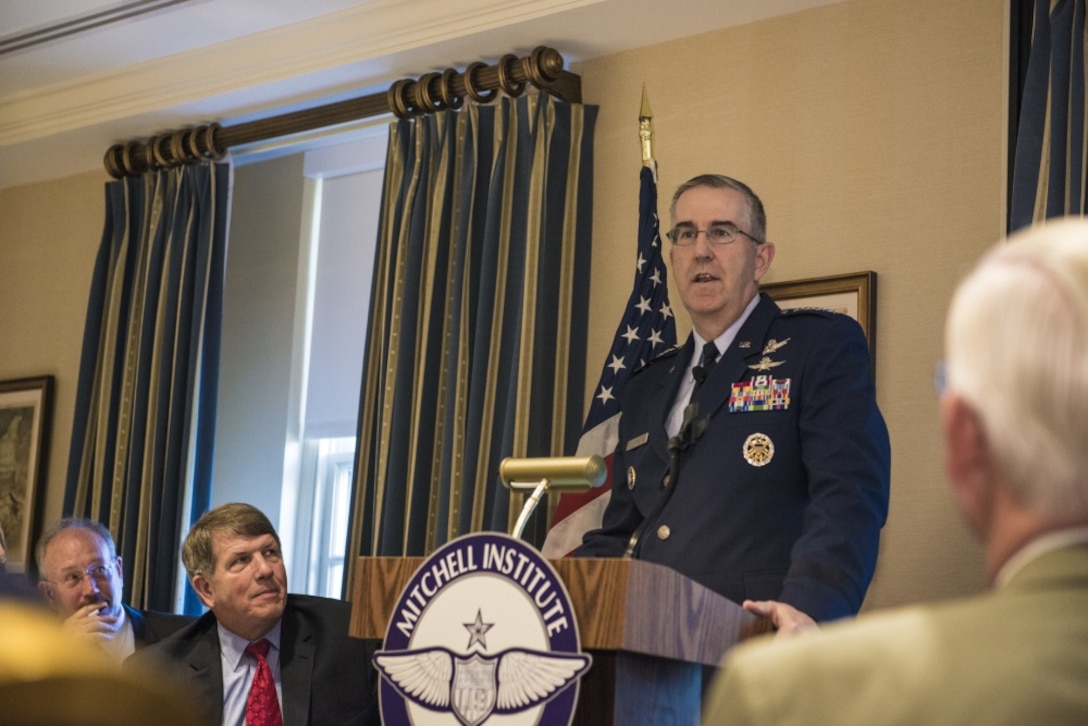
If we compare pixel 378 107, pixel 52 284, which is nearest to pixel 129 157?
pixel 52 284

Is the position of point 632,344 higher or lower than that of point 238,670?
higher

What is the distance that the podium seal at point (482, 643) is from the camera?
2004 mm

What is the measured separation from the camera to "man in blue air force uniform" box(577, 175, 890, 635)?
2539 mm

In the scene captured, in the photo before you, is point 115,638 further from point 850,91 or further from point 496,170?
point 850,91

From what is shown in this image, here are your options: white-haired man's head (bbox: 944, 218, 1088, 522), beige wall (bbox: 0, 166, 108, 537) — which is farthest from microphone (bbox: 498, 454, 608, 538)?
beige wall (bbox: 0, 166, 108, 537)

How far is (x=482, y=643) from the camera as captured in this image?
2.06 m

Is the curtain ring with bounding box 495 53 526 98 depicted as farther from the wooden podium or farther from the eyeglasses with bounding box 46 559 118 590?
the wooden podium

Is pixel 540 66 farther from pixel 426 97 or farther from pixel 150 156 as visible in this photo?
pixel 150 156

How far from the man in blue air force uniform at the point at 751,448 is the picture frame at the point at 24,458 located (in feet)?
13.1

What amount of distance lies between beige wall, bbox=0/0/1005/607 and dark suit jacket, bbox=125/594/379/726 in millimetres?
1467

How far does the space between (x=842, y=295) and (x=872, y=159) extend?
431mm

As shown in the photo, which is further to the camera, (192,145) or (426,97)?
(192,145)

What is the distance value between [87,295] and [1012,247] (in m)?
5.97

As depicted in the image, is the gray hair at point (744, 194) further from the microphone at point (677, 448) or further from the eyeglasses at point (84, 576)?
the eyeglasses at point (84, 576)
